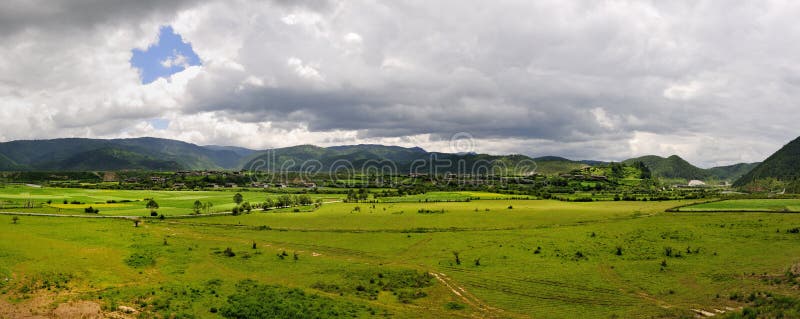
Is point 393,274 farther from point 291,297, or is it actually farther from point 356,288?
point 291,297

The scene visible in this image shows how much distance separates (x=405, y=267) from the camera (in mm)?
60188

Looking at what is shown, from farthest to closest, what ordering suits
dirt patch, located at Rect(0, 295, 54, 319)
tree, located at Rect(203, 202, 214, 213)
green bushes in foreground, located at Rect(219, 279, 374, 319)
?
tree, located at Rect(203, 202, 214, 213)
green bushes in foreground, located at Rect(219, 279, 374, 319)
dirt patch, located at Rect(0, 295, 54, 319)

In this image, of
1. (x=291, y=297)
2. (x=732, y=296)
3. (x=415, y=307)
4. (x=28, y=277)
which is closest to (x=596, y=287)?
(x=732, y=296)

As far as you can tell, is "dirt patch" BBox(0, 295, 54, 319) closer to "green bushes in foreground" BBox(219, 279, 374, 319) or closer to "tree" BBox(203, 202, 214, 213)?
"green bushes in foreground" BBox(219, 279, 374, 319)

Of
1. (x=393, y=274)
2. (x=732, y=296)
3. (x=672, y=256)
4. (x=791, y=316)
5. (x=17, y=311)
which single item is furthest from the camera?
(x=672, y=256)

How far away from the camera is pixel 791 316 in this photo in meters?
32.3

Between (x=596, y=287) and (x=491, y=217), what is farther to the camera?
(x=491, y=217)

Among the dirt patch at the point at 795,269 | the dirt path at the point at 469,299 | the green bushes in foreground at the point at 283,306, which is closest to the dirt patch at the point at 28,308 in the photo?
the green bushes in foreground at the point at 283,306

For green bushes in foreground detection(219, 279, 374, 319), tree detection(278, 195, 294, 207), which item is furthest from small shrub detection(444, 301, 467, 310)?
tree detection(278, 195, 294, 207)

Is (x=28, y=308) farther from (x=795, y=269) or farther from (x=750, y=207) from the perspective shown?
(x=750, y=207)

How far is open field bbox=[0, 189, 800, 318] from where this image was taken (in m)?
42.4

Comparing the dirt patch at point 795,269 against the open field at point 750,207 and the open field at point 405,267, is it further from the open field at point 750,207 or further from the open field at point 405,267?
the open field at point 750,207

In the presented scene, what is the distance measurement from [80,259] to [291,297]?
3558 centimetres

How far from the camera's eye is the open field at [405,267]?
139ft
